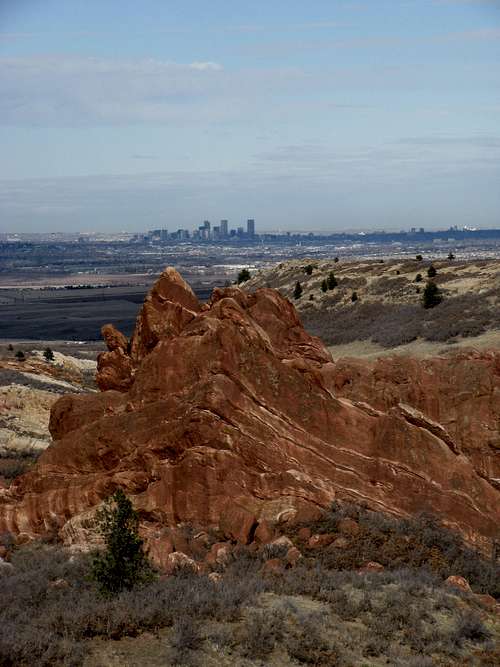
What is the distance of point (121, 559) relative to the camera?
14141 mm

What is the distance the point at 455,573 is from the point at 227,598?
5037 mm

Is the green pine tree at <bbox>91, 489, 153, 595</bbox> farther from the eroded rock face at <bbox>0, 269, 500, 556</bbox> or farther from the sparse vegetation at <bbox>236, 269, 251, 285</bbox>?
the sparse vegetation at <bbox>236, 269, 251, 285</bbox>

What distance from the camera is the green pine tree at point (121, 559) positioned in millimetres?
13906

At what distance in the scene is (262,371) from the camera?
1869 cm

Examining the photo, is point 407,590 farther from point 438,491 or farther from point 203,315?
point 203,315

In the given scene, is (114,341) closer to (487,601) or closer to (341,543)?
(341,543)

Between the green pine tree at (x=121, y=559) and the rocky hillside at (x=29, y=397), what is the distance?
939 centimetres

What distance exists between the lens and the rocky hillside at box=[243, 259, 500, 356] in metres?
52.1

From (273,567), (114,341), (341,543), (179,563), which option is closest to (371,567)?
(341,543)

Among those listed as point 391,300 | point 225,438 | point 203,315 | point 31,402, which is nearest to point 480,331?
point 391,300

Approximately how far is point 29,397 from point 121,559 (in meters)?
26.5

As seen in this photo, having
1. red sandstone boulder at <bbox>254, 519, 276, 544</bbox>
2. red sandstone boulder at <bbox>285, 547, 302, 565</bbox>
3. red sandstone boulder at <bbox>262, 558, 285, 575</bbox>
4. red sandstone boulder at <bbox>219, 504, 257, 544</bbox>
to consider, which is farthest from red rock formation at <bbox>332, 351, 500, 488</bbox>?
red sandstone boulder at <bbox>262, 558, 285, 575</bbox>

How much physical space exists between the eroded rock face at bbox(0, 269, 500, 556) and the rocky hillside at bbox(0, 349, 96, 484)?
530cm

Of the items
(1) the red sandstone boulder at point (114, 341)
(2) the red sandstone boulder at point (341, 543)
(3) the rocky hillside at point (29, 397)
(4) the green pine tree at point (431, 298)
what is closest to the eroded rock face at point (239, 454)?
(2) the red sandstone boulder at point (341, 543)
